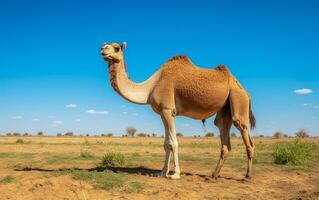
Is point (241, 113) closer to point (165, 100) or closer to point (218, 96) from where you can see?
point (218, 96)

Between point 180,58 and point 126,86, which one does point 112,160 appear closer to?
point 126,86

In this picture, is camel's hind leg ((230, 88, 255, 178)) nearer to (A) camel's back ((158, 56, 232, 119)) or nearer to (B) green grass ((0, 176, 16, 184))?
(A) camel's back ((158, 56, 232, 119))

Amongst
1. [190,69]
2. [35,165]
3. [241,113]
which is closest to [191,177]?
[241,113]

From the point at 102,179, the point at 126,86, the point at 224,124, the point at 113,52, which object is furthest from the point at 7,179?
the point at 224,124

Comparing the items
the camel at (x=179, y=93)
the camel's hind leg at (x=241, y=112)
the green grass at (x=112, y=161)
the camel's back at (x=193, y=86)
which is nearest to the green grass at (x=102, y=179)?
the camel at (x=179, y=93)

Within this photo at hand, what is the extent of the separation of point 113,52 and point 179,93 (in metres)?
2.19

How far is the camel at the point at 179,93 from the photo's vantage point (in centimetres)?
1102

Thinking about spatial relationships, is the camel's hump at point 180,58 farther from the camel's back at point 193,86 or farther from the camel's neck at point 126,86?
the camel's neck at point 126,86

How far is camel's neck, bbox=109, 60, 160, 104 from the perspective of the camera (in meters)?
11.2

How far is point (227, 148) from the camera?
39.1 feet

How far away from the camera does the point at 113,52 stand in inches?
440

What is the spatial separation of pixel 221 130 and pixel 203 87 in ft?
5.17

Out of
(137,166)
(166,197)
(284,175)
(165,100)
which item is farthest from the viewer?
(137,166)

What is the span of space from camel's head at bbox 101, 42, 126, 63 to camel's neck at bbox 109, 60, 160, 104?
0.16 meters
